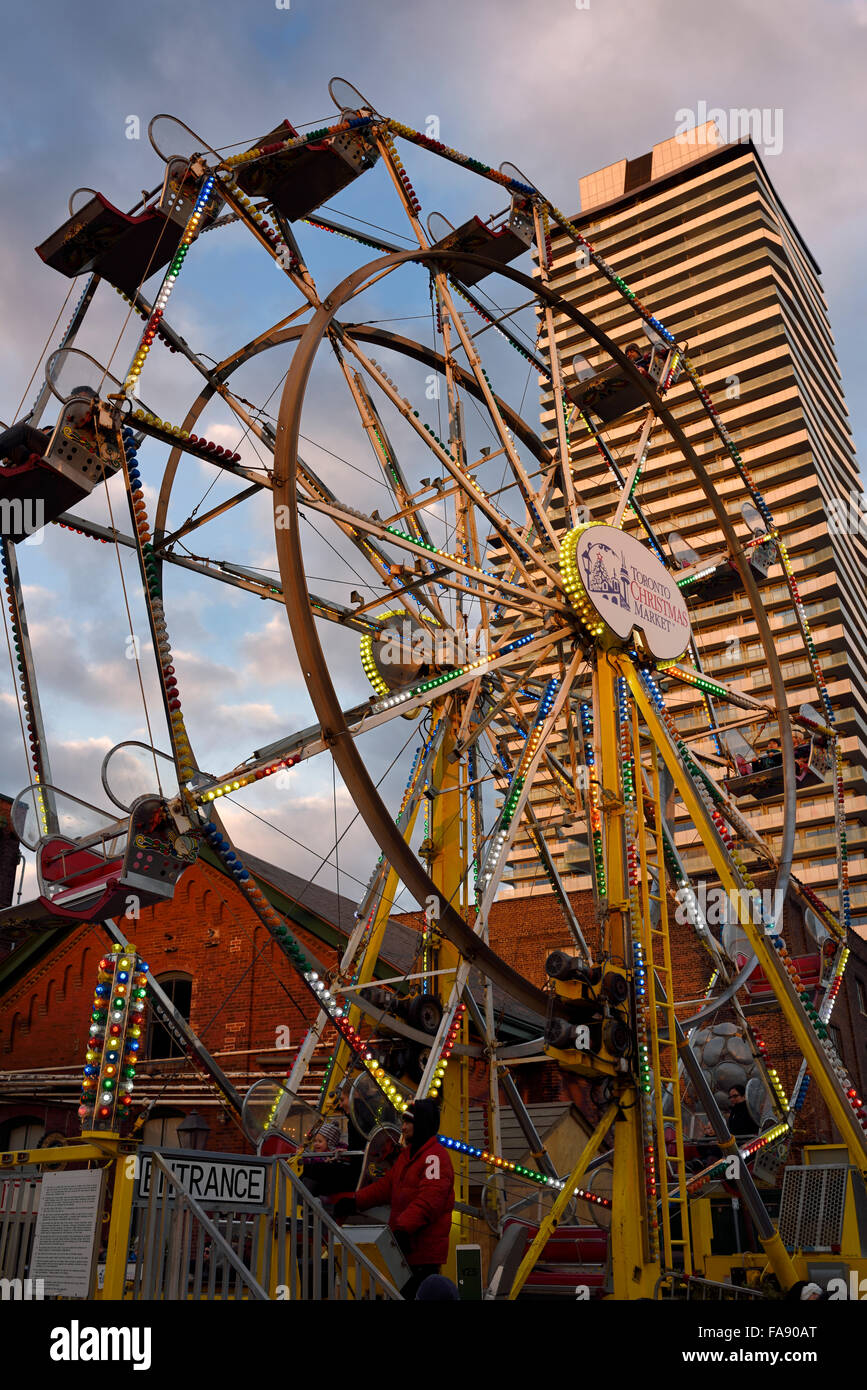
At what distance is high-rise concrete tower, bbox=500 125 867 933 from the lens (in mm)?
47125

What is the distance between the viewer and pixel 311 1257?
781 cm

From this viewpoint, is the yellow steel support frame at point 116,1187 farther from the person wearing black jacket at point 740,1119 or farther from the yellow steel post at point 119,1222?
the person wearing black jacket at point 740,1119

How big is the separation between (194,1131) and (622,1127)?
11.3 metres

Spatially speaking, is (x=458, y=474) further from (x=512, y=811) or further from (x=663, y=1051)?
(x=663, y=1051)

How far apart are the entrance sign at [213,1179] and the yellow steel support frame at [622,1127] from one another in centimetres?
505

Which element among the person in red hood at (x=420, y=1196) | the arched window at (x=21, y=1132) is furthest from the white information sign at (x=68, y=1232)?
the arched window at (x=21, y=1132)

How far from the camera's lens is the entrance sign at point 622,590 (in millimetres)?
13938

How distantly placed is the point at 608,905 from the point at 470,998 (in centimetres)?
220

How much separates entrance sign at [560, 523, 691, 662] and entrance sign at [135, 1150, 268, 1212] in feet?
26.8

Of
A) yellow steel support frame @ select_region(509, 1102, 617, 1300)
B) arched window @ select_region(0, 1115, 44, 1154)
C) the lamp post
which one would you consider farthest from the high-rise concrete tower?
yellow steel support frame @ select_region(509, 1102, 617, 1300)

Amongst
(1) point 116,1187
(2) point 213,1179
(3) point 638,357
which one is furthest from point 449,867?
(1) point 116,1187
